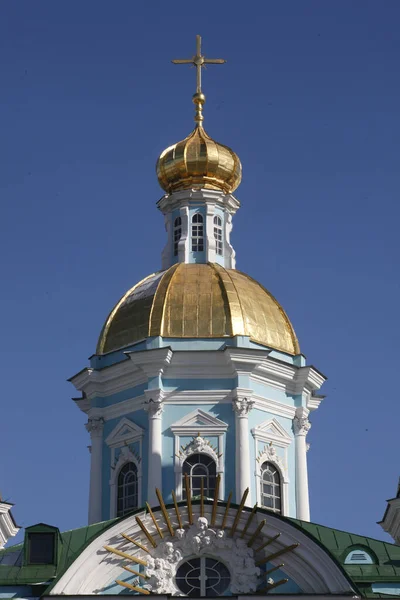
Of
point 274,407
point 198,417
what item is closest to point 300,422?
point 274,407

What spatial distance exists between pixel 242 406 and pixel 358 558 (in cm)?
492

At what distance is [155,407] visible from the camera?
1140 inches

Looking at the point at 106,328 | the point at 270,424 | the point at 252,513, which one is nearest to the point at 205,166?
the point at 106,328

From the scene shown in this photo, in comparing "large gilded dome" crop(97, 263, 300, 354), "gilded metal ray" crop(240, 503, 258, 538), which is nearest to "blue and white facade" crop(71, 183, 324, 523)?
"large gilded dome" crop(97, 263, 300, 354)

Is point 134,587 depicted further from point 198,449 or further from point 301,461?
point 301,461

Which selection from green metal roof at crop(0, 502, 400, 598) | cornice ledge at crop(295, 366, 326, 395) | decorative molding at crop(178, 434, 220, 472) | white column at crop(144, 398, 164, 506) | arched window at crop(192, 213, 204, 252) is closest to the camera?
green metal roof at crop(0, 502, 400, 598)

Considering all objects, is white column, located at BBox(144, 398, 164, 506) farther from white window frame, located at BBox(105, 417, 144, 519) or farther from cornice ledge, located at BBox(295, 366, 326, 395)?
cornice ledge, located at BBox(295, 366, 326, 395)

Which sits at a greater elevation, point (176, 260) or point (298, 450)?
point (176, 260)

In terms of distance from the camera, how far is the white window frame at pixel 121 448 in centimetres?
2914

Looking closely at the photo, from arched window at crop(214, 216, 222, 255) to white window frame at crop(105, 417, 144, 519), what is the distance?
16.4ft

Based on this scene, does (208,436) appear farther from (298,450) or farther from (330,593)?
(330,593)

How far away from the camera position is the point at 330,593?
24016 millimetres

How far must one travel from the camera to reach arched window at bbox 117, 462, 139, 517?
95.0 ft

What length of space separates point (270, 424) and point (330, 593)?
6.04 meters
